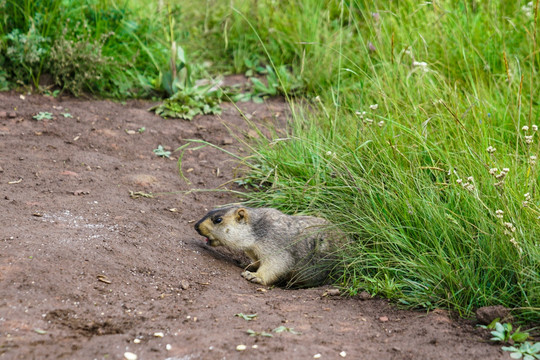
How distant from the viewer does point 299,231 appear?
4348 mm

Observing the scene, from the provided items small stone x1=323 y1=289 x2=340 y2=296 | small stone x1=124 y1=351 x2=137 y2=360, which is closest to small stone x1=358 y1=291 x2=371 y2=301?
small stone x1=323 y1=289 x2=340 y2=296

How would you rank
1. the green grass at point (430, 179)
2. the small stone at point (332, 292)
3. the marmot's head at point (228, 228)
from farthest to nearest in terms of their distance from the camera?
the marmot's head at point (228, 228)
the small stone at point (332, 292)
the green grass at point (430, 179)

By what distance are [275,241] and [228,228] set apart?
360mm

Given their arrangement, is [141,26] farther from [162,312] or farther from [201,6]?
[162,312]

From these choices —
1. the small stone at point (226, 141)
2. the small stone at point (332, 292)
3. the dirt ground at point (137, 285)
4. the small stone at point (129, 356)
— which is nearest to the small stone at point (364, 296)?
the dirt ground at point (137, 285)

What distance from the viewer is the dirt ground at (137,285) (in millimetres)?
2930

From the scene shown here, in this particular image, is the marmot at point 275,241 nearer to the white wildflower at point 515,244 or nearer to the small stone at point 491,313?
the small stone at point 491,313

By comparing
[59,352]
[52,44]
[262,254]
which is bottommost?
[262,254]

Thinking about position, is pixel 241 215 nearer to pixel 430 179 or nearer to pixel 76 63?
pixel 430 179

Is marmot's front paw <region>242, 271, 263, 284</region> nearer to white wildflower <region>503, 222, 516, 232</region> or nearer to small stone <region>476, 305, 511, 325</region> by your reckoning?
small stone <region>476, 305, 511, 325</region>

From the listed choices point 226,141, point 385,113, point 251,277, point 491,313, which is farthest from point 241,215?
point 491,313

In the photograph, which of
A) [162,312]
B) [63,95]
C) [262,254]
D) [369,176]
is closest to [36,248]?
[162,312]

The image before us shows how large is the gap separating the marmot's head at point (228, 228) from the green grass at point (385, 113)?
1.36ft

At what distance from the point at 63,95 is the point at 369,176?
3.85 meters
